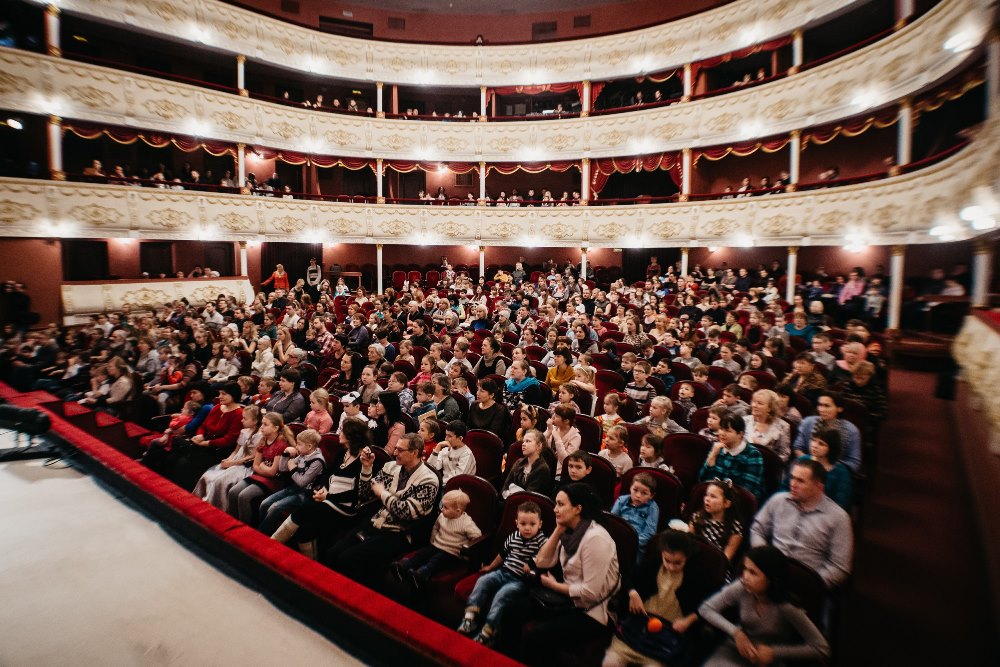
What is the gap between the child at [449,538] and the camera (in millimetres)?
2792

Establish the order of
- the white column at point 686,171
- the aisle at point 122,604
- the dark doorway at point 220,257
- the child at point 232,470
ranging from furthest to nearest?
1. the dark doorway at point 220,257
2. the white column at point 686,171
3. the child at point 232,470
4. the aisle at point 122,604

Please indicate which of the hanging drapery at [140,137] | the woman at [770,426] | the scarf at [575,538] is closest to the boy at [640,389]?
the woman at [770,426]

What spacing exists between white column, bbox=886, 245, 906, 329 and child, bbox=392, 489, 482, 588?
31.7 ft

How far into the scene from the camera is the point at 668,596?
7.22 feet

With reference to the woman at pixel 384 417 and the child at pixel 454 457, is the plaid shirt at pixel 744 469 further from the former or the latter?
the woman at pixel 384 417

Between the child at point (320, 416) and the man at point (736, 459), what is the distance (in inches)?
114

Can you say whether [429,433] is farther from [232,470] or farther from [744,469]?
[744,469]

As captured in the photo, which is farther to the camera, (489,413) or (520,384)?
(520,384)

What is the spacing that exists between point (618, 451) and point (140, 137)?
1422 cm

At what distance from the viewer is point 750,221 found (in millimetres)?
12266

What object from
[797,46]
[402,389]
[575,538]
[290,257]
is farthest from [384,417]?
[290,257]

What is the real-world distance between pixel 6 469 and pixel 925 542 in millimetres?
6837

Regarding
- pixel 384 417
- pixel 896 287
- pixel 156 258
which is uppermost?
pixel 156 258

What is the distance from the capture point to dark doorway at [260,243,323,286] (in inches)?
625
